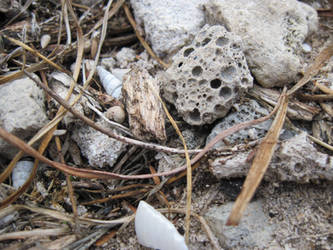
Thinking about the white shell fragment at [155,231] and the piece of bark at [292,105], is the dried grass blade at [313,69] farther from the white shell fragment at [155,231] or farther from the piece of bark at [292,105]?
the white shell fragment at [155,231]

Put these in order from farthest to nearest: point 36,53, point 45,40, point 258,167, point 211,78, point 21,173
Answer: point 45,40, point 36,53, point 21,173, point 211,78, point 258,167

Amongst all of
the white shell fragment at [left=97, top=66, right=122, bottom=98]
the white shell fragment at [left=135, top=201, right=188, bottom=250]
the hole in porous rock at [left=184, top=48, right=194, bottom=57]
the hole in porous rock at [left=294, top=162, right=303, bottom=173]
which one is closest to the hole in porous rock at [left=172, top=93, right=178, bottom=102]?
the hole in porous rock at [left=184, top=48, right=194, bottom=57]

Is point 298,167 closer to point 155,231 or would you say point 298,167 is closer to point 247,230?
point 247,230

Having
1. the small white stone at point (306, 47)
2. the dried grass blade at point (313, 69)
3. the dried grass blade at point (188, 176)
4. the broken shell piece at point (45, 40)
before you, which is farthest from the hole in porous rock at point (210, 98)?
the broken shell piece at point (45, 40)

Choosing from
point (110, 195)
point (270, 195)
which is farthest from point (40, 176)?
point (270, 195)

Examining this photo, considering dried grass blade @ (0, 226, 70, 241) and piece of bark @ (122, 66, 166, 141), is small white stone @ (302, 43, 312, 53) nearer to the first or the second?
piece of bark @ (122, 66, 166, 141)

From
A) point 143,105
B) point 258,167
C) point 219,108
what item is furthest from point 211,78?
point 258,167
